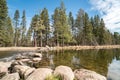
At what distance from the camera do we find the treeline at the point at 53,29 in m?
56.3

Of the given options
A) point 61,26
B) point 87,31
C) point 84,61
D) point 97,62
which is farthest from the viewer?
point 87,31

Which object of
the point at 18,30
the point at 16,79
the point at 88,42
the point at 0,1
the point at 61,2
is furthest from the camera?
the point at 88,42

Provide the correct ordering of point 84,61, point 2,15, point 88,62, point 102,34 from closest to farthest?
1. point 88,62
2. point 84,61
3. point 2,15
4. point 102,34

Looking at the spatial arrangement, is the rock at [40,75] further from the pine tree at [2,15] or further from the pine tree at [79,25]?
the pine tree at [79,25]

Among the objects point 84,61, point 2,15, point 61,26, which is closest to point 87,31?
point 61,26

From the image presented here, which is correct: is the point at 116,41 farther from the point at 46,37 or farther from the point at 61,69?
the point at 61,69

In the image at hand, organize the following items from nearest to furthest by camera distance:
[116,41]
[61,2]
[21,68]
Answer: [21,68]
[61,2]
[116,41]

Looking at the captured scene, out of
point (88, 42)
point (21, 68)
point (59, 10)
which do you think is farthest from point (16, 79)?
point (88, 42)

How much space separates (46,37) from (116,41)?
77.3 meters

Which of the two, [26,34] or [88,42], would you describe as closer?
[26,34]

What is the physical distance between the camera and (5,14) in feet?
159

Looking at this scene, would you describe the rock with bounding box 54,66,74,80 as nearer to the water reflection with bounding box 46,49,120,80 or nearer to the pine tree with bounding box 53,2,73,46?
the water reflection with bounding box 46,49,120,80

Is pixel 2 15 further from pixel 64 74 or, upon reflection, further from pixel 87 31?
pixel 64 74

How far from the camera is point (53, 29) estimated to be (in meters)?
63.2
